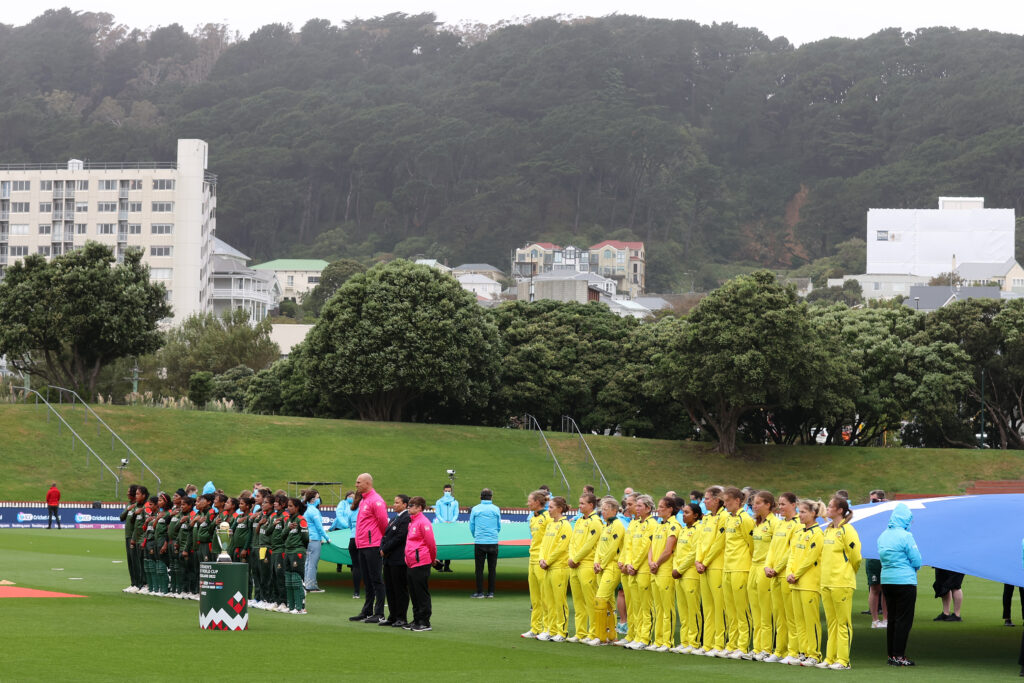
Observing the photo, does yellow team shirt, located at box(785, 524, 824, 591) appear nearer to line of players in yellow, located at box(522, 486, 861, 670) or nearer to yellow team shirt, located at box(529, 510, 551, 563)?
line of players in yellow, located at box(522, 486, 861, 670)

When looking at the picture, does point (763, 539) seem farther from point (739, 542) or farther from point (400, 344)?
point (400, 344)

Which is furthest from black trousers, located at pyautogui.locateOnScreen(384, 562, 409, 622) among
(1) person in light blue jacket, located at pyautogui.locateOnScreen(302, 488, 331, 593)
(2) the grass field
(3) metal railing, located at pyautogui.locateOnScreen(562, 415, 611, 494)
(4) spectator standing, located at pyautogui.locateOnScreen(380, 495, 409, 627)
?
(3) metal railing, located at pyautogui.locateOnScreen(562, 415, 611, 494)

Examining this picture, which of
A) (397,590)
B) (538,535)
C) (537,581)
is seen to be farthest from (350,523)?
(537,581)

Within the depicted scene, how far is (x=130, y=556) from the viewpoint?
22.4m

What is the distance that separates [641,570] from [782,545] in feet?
6.94

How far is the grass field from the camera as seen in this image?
44.7ft

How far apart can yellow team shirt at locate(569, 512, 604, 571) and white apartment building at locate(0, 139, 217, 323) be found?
115472 millimetres

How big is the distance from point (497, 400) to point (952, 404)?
2224 cm

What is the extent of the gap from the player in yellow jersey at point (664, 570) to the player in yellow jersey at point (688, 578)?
0.33 ft

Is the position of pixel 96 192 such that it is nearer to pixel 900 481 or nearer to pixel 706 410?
pixel 706 410

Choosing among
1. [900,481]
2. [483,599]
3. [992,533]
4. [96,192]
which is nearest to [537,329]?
[900,481]

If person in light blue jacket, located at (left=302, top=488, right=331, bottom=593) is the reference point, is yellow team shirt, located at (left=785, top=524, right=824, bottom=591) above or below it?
above

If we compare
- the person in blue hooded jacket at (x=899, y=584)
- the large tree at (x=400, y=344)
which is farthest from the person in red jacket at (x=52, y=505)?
the person in blue hooded jacket at (x=899, y=584)

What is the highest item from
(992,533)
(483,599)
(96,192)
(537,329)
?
(96,192)
